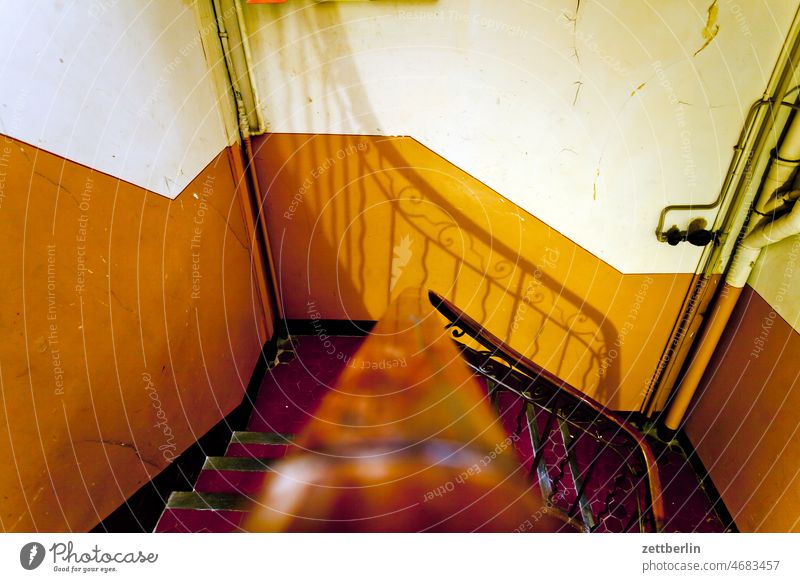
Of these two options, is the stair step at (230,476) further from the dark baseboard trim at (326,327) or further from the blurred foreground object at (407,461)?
the dark baseboard trim at (326,327)

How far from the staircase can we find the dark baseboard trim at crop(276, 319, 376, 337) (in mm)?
43

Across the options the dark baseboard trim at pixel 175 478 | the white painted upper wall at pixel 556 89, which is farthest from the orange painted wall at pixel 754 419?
the dark baseboard trim at pixel 175 478

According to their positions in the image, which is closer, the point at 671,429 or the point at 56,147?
the point at 56,147

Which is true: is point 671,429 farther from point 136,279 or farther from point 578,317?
point 136,279

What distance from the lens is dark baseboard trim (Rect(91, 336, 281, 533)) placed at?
1580 mm

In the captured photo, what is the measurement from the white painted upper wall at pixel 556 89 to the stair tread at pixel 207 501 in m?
1.63

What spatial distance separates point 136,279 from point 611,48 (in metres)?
1.97

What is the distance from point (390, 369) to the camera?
8.36 feet

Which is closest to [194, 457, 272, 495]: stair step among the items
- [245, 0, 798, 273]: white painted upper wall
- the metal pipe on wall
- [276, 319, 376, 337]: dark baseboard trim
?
[276, 319, 376, 337]: dark baseboard trim

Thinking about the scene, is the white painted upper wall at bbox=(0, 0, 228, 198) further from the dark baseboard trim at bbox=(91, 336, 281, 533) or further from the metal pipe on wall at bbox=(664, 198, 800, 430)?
the metal pipe on wall at bbox=(664, 198, 800, 430)

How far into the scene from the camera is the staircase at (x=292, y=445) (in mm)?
1820
